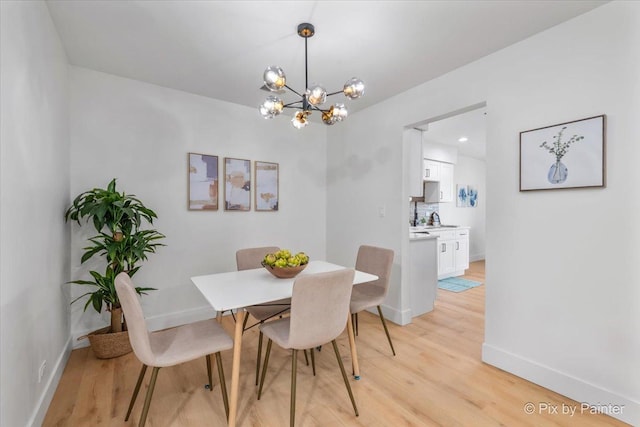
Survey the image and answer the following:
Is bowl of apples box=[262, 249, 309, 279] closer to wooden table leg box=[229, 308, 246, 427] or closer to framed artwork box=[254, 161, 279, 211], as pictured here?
wooden table leg box=[229, 308, 246, 427]

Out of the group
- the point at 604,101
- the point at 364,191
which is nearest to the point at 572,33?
the point at 604,101

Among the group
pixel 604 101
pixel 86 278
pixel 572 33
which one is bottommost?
pixel 86 278

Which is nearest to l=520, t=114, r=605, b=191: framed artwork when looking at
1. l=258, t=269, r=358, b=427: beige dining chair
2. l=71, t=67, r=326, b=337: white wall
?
l=258, t=269, r=358, b=427: beige dining chair

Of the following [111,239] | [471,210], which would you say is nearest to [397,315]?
[111,239]

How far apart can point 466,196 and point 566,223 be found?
5138 millimetres

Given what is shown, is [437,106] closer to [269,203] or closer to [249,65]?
[249,65]

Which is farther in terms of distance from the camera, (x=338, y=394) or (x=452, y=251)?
(x=452, y=251)

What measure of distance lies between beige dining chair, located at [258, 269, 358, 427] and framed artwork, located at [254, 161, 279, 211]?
6.69 feet

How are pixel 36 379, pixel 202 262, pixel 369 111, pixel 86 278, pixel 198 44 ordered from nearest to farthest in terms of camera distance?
pixel 36 379
pixel 198 44
pixel 86 278
pixel 202 262
pixel 369 111

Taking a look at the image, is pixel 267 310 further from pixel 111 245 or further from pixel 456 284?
pixel 456 284

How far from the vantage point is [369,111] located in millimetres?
3492

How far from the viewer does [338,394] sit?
195cm

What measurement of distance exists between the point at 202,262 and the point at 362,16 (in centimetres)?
271

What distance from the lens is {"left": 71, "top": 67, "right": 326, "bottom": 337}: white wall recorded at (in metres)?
2.61
